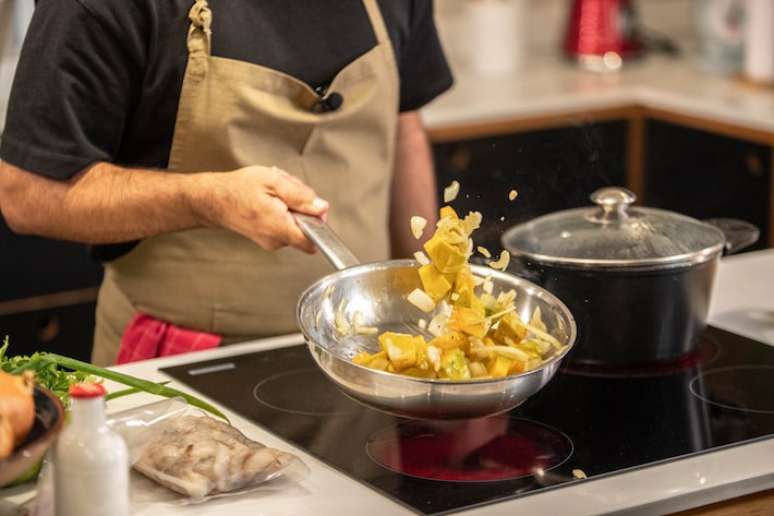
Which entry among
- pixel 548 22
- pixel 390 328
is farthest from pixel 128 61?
pixel 548 22

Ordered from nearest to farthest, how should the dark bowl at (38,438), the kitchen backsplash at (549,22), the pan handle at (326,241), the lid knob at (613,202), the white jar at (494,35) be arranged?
the dark bowl at (38,438) → the pan handle at (326,241) → the lid knob at (613,202) → the white jar at (494,35) → the kitchen backsplash at (549,22)

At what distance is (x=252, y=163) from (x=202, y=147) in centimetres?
7

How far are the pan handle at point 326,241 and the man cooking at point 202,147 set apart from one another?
15 millimetres

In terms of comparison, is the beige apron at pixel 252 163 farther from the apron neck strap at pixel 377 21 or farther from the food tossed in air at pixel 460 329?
the food tossed in air at pixel 460 329

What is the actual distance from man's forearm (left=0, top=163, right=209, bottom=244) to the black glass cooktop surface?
0.63 ft

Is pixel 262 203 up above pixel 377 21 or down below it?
below

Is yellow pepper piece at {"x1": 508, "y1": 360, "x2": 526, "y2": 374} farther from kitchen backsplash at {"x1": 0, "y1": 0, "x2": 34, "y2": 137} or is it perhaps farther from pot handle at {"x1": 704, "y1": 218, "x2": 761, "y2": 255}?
kitchen backsplash at {"x1": 0, "y1": 0, "x2": 34, "y2": 137}

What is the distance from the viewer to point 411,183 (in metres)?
2.12

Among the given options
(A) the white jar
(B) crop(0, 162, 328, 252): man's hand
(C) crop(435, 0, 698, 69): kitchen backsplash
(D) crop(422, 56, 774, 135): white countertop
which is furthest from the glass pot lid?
(C) crop(435, 0, 698, 69): kitchen backsplash

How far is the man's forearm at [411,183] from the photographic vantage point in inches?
82.7

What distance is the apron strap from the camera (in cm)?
174

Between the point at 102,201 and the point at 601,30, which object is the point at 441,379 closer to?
the point at 102,201

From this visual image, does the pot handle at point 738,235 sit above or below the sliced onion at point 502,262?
below

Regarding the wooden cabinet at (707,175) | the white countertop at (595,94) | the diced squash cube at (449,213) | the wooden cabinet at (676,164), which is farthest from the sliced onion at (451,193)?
the wooden cabinet at (707,175)
